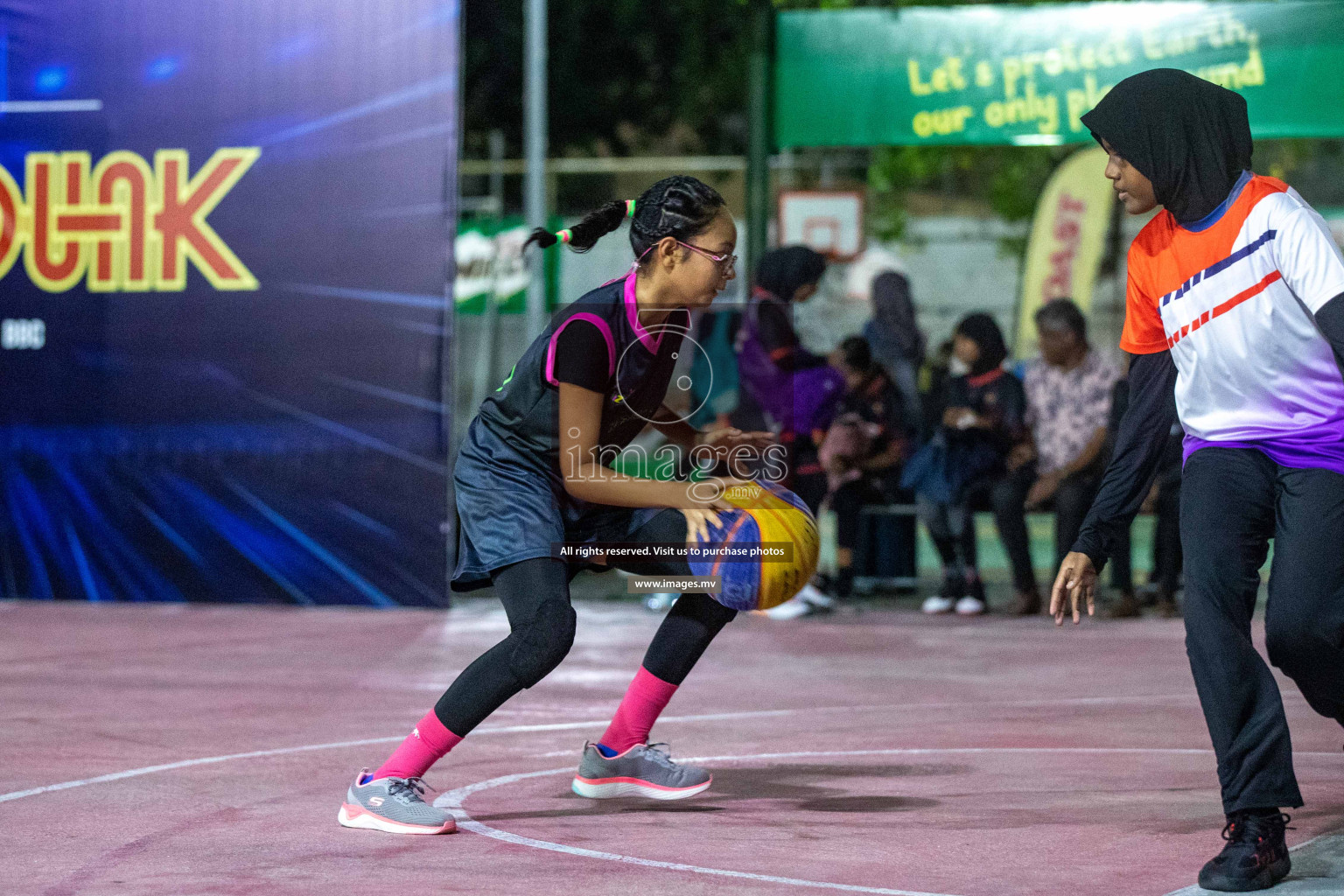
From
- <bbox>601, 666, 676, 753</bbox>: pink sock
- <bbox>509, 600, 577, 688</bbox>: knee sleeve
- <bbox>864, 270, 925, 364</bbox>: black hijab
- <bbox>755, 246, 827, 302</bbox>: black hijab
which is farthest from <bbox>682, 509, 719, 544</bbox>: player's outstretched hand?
<bbox>864, 270, 925, 364</bbox>: black hijab

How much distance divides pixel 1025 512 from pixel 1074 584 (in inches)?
257

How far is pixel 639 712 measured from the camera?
5754 millimetres

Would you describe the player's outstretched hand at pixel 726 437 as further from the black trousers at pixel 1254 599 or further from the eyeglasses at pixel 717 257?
the black trousers at pixel 1254 599

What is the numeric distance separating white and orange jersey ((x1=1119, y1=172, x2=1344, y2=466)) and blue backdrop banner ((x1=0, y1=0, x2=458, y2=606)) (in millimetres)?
6822

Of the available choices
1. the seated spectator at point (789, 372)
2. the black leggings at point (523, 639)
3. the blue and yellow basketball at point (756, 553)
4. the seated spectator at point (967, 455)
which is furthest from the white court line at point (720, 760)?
the seated spectator at point (967, 455)

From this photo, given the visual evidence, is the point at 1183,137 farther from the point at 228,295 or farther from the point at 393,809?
the point at 228,295

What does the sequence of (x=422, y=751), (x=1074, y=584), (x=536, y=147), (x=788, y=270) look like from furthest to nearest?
(x=536, y=147)
(x=788, y=270)
(x=422, y=751)
(x=1074, y=584)

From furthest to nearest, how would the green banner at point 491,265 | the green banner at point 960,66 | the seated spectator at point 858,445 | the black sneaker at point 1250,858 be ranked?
1. the green banner at point 491,265
2. the green banner at point 960,66
3. the seated spectator at point 858,445
4. the black sneaker at point 1250,858

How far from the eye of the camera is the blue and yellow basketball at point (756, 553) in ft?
17.6

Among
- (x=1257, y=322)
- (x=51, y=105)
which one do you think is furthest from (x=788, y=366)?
(x=1257, y=322)

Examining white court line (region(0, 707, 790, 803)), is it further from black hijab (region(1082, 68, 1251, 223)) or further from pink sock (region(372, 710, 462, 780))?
black hijab (region(1082, 68, 1251, 223))

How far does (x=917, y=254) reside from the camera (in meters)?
24.5

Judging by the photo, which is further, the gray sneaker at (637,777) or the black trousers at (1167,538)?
the black trousers at (1167,538)

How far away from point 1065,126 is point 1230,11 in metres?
1.40
